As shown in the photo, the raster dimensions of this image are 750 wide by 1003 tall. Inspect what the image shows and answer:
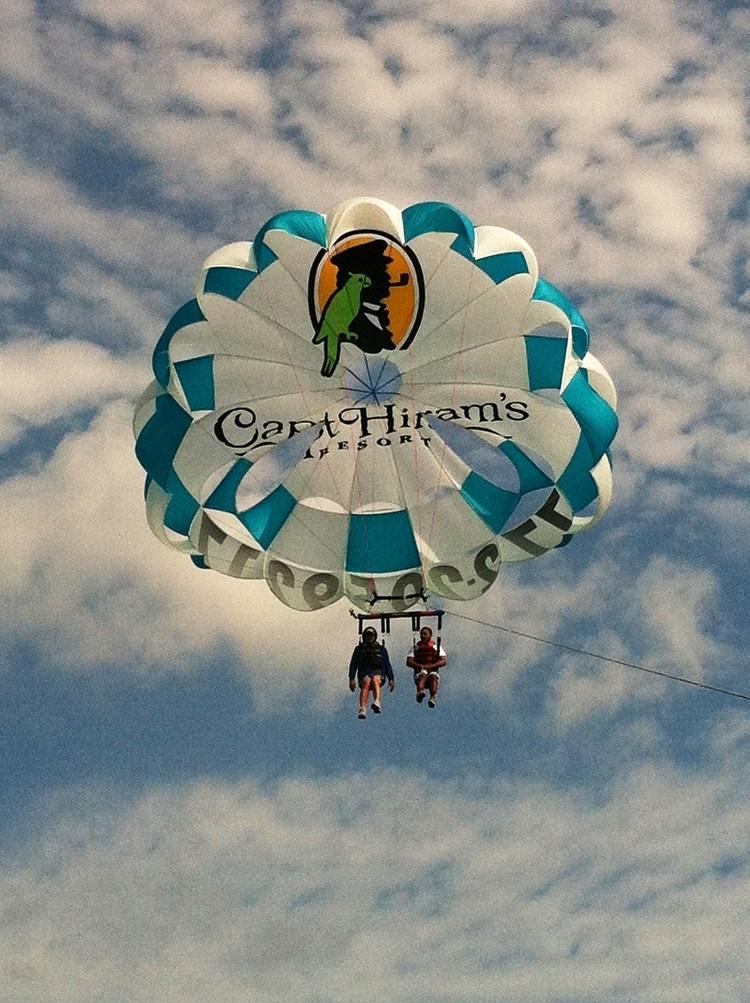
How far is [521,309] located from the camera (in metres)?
24.3

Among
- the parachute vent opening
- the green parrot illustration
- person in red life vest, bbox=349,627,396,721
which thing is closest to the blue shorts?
person in red life vest, bbox=349,627,396,721

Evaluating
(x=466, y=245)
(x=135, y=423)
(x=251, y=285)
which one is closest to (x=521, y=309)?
(x=466, y=245)

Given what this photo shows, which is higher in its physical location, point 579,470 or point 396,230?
point 396,230

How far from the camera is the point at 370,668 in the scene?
2480 centimetres

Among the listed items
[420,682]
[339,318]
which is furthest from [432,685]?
[339,318]

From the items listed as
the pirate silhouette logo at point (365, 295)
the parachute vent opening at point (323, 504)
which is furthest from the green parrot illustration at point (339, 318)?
the parachute vent opening at point (323, 504)

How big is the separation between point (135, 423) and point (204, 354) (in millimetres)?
1494

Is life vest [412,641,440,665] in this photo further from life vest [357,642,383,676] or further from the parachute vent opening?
the parachute vent opening

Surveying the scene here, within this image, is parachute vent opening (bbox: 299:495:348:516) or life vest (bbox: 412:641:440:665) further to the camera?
parachute vent opening (bbox: 299:495:348:516)

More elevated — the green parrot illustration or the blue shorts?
the green parrot illustration

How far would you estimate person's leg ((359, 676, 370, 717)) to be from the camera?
80.3 feet

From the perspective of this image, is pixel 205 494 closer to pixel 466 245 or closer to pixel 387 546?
pixel 387 546

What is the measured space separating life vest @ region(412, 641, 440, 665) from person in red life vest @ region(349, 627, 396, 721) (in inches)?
13.9

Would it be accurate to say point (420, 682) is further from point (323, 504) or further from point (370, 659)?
point (323, 504)
